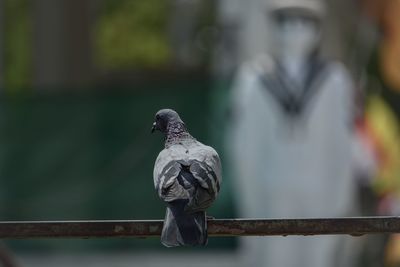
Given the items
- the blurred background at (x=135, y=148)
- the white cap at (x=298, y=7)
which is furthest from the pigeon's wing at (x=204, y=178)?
the blurred background at (x=135, y=148)

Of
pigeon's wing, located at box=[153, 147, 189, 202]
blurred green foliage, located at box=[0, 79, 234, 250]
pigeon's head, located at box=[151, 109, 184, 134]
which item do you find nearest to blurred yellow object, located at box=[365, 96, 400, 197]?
blurred green foliage, located at box=[0, 79, 234, 250]

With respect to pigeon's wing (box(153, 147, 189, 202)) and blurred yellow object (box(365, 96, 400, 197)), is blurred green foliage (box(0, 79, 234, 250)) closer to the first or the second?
blurred yellow object (box(365, 96, 400, 197))

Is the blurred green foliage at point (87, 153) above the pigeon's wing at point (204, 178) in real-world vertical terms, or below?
below

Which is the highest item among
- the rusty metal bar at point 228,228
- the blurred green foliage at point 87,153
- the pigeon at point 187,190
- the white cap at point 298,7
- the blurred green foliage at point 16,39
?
the white cap at point 298,7

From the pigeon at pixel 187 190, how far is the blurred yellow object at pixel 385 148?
20.6 feet

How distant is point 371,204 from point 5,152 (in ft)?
8.50

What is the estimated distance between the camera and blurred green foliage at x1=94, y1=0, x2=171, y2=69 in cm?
3478

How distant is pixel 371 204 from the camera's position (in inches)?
408

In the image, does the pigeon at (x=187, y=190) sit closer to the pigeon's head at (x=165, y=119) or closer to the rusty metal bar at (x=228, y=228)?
the rusty metal bar at (x=228, y=228)

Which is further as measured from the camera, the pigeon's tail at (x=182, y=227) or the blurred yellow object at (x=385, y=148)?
the blurred yellow object at (x=385, y=148)

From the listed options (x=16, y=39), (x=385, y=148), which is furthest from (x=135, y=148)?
(x=16, y=39)

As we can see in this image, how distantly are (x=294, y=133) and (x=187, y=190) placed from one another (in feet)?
16.6

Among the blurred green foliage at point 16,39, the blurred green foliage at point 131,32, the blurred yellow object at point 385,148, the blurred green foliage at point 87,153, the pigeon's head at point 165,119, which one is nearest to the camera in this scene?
the pigeon's head at point 165,119

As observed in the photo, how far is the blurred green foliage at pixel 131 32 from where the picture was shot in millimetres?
34781
